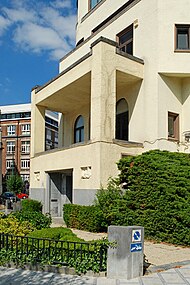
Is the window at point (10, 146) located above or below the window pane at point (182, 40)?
below

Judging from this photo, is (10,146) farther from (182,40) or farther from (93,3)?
(182,40)

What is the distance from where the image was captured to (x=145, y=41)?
51.9ft

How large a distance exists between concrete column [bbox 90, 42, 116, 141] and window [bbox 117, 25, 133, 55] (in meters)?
3.11

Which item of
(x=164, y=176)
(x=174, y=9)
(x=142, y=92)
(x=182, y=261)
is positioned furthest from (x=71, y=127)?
(x=182, y=261)

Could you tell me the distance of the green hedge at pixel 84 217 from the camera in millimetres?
12312

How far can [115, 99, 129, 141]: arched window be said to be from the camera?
16.8m

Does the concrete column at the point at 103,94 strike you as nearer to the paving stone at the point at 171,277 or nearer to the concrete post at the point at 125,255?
the concrete post at the point at 125,255

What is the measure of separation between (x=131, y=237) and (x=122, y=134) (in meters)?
10.6

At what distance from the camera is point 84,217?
12.8m

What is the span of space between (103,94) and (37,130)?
7.68 meters

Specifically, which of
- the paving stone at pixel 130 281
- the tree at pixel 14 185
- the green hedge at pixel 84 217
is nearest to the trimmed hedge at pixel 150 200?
the green hedge at pixel 84 217

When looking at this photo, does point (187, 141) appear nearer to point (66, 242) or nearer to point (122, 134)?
point (122, 134)

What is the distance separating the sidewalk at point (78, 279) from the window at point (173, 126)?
30.0 ft

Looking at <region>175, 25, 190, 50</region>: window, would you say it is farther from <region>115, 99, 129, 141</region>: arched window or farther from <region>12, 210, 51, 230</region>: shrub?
<region>12, 210, 51, 230</region>: shrub
